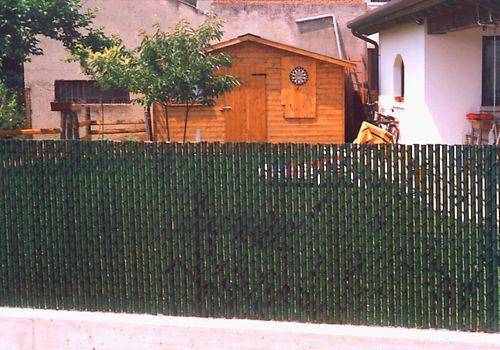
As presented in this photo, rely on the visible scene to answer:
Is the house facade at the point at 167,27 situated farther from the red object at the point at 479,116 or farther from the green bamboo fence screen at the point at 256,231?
the green bamboo fence screen at the point at 256,231

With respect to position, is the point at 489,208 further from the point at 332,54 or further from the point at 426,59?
the point at 332,54

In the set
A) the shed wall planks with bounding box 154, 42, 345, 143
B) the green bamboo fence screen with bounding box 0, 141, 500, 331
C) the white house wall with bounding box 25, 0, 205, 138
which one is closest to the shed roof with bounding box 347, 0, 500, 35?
the shed wall planks with bounding box 154, 42, 345, 143

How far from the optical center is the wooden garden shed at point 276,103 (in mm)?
19797

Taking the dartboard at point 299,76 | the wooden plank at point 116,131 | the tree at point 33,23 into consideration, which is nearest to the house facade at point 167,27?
the wooden plank at point 116,131

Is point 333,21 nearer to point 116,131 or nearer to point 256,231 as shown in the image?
point 116,131

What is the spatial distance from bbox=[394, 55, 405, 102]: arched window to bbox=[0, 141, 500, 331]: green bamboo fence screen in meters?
12.3

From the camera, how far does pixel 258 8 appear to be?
79.1 ft

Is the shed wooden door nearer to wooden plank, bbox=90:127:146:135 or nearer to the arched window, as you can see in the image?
wooden plank, bbox=90:127:146:135

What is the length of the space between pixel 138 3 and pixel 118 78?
7351mm

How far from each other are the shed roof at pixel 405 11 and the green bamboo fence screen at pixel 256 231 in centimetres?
602

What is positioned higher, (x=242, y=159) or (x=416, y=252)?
(x=242, y=159)

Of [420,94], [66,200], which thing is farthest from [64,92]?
[66,200]

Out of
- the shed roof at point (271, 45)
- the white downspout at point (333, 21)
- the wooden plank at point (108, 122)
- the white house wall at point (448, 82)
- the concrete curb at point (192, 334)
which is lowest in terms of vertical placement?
the concrete curb at point (192, 334)

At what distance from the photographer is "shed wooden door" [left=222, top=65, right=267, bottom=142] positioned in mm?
19891
